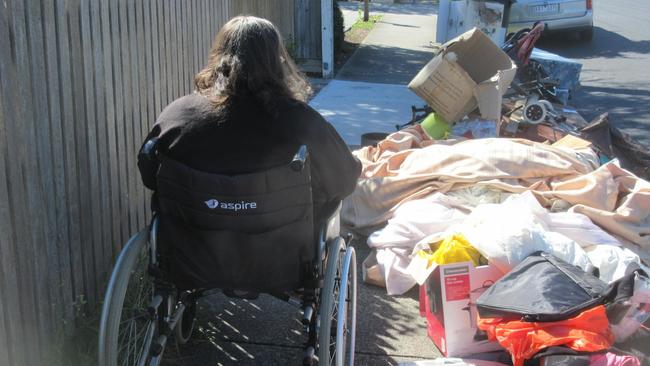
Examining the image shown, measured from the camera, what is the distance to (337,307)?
10.0ft

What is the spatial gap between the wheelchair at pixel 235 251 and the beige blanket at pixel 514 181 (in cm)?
201

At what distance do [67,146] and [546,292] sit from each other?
208 centimetres

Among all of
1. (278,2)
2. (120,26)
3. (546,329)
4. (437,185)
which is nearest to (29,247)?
(120,26)

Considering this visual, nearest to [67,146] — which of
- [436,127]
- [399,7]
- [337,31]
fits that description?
[436,127]

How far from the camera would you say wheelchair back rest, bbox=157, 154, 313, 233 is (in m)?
2.72

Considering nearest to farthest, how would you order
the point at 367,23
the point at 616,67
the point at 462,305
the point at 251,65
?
the point at 251,65
the point at 462,305
the point at 616,67
the point at 367,23

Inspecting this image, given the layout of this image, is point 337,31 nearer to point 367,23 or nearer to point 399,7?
point 367,23

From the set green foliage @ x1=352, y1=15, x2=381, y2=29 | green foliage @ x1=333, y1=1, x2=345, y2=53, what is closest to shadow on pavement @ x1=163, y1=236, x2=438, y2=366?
green foliage @ x1=333, y1=1, x2=345, y2=53

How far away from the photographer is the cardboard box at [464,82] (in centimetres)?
632

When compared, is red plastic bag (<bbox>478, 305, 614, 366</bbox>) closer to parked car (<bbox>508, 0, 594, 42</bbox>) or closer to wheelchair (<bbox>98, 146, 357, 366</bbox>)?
wheelchair (<bbox>98, 146, 357, 366</bbox>)

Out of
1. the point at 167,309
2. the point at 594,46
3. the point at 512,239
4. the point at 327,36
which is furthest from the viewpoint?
the point at 594,46

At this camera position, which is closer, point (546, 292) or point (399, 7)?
point (546, 292)

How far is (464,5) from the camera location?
11547 mm

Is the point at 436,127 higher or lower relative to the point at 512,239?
lower
